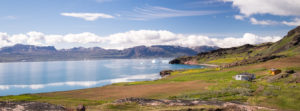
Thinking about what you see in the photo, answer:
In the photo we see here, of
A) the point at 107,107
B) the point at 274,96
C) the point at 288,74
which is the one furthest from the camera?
the point at 288,74

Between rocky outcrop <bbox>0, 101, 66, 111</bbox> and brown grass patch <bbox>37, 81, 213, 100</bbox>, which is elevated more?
rocky outcrop <bbox>0, 101, 66, 111</bbox>

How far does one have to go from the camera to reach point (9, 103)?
20.8 m

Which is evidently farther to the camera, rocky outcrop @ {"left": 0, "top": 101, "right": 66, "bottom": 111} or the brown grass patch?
the brown grass patch

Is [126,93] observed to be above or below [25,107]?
below

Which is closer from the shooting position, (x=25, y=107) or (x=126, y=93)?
(x=25, y=107)

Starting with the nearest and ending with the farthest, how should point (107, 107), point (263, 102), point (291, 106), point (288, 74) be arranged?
point (107, 107), point (291, 106), point (263, 102), point (288, 74)

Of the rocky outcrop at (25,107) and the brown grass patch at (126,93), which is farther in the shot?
the brown grass patch at (126,93)

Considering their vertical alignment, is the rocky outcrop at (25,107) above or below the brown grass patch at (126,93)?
above

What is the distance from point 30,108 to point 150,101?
587 inches

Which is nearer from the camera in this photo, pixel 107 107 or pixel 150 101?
pixel 107 107

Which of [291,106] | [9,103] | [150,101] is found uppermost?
[9,103]

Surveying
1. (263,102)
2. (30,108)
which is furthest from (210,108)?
(30,108)

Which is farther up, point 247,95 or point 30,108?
point 30,108

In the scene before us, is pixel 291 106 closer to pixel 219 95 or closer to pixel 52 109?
pixel 219 95
